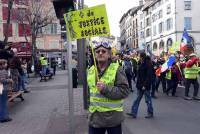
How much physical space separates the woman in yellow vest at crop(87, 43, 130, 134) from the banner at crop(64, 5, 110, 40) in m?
1.01

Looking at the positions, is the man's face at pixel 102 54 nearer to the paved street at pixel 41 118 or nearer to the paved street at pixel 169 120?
the paved street at pixel 169 120

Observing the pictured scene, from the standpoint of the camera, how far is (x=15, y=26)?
6281 cm

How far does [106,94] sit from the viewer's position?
5.07m

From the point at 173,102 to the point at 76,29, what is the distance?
8344mm

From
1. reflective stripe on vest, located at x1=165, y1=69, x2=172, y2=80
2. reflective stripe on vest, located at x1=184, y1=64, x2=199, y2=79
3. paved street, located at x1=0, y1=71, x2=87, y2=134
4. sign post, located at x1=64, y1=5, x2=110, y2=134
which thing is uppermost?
sign post, located at x1=64, y1=5, x2=110, y2=134

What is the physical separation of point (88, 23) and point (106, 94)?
1768 mm

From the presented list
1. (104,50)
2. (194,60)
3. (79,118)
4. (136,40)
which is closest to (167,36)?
(136,40)

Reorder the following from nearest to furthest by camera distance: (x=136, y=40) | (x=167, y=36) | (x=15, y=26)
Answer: (x=15, y=26), (x=167, y=36), (x=136, y=40)

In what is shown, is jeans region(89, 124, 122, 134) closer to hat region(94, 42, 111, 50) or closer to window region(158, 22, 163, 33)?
hat region(94, 42, 111, 50)

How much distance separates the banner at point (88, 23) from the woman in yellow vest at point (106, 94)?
3.32 feet

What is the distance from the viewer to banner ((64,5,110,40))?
6.30 m

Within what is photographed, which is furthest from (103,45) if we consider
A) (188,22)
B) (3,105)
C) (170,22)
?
(170,22)

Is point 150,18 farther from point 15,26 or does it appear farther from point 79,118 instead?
point 79,118

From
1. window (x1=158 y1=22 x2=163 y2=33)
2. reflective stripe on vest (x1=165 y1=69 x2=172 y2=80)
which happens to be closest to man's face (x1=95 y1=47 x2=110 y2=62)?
reflective stripe on vest (x1=165 y1=69 x2=172 y2=80)
